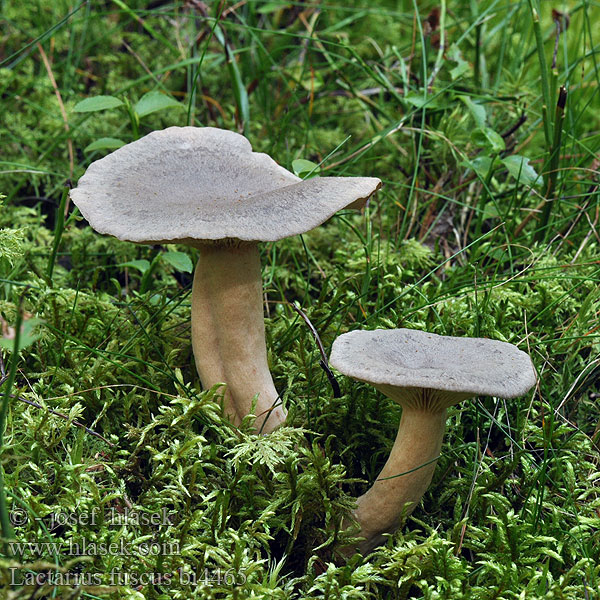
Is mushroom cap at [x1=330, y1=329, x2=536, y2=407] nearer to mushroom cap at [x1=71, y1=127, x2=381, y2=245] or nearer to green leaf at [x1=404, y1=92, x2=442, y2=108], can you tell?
mushroom cap at [x1=71, y1=127, x2=381, y2=245]

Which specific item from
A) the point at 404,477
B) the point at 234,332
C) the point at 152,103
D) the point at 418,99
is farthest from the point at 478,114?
the point at 404,477

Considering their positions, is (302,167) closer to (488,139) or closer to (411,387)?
(488,139)

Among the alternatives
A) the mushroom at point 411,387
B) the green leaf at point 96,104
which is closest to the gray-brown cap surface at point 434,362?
the mushroom at point 411,387

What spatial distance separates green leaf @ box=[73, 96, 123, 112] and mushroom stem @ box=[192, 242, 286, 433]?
866 millimetres

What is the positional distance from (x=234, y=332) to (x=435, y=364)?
715mm

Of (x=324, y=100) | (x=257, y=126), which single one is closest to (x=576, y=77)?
(x=324, y=100)

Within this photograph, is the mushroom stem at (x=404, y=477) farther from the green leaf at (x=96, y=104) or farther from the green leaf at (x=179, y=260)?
the green leaf at (x=96, y=104)

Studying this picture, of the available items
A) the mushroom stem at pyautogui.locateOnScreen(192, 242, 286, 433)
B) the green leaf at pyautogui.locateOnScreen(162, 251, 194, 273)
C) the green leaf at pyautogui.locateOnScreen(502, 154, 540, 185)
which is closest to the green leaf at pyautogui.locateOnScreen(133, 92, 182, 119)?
the green leaf at pyautogui.locateOnScreen(162, 251, 194, 273)

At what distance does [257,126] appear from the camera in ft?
12.3

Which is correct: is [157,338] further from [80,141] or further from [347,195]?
[80,141]

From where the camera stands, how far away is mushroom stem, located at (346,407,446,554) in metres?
1.82

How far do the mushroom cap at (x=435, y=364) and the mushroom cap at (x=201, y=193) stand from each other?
0.39 meters

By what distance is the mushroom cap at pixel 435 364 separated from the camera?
1530 millimetres

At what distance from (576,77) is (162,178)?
3743 millimetres
